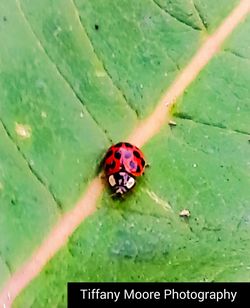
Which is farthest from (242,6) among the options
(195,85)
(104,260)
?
(104,260)

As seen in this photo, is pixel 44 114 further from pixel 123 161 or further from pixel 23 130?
pixel 123 161

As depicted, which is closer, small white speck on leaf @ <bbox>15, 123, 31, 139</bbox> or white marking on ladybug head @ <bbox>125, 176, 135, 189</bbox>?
small white speck on leaf @ <bbox>15, 123, 31, 139</bbox>

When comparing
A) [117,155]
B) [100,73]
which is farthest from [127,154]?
[100,73]

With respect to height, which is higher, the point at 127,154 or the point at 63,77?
the point at 63,77

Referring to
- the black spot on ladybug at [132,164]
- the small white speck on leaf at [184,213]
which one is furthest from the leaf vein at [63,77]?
the small white speck on leaf at [184,213]

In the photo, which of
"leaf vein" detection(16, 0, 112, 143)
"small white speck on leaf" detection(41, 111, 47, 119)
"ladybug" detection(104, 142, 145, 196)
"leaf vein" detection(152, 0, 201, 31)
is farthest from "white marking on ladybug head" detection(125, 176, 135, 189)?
"leaf vein" detection(152, 0, 201, 31)

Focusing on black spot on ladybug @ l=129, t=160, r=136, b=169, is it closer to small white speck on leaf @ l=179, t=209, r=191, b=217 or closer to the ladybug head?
the ladybug head

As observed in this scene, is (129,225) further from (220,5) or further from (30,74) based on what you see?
(220,5)
